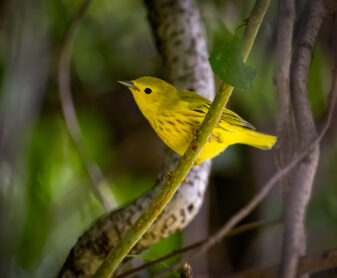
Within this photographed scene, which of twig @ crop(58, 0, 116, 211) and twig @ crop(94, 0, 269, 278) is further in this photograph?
twig @ crop(58, 0, 116, 211)

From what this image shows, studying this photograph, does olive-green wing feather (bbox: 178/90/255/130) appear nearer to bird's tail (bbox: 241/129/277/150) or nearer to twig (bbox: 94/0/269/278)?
bird's tail (bbox: 241/129/277/150)

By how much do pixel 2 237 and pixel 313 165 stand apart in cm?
129

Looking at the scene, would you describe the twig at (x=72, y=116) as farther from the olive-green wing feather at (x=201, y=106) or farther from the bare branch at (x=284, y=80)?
the bare branch at (x=284, y=80)

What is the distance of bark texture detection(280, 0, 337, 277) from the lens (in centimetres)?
156

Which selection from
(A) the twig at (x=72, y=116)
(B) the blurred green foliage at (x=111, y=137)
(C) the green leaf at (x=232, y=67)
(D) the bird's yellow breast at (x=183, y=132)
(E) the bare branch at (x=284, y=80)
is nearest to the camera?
(C) the green leaf at (x=232, y=67)

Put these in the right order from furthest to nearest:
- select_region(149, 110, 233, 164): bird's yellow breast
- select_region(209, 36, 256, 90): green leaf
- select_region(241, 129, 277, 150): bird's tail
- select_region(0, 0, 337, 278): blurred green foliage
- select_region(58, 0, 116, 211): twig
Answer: select_region(0, 0, 337, 278): blurred green foliage, select_region(58, 0, 116, 211): twig, select_region(241, 129, 277, 150): bird's tail, select_region(149, 110, 233, 164): bird's yellow breast, select_region(209, 36, 256, 90): green leaf

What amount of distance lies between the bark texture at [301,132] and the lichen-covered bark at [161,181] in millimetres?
434

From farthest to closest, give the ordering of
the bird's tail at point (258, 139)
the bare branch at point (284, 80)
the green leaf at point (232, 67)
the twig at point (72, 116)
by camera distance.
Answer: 1. the twig at point (72, 116)
2. the bird's tail at point (258, 139)
3. the bare branch at point (284, 80)
4. the green leaf at point (232, 67)

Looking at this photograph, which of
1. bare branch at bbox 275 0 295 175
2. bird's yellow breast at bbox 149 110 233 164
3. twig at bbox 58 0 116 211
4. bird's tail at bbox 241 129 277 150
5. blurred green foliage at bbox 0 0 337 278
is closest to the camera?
bare branch at bbox 275 0 295 175

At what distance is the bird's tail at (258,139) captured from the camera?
182 cm

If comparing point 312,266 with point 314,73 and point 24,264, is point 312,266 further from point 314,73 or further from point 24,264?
point 24,264

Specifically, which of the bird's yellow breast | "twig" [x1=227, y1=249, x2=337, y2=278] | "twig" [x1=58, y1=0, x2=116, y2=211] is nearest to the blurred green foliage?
"twig" [x1=58, y1=0, x2=116, y2=211]

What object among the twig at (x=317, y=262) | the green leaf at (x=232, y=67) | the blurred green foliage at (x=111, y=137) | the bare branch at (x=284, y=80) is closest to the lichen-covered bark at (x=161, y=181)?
the blurred green foliage at (x=111, y=137)

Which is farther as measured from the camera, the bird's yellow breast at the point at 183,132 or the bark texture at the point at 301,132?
the bird's yellow breast at the point at 183,132
